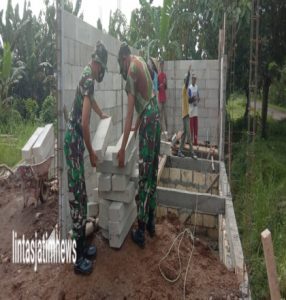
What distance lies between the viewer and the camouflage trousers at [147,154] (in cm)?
381

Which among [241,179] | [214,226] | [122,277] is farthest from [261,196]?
[122,277]

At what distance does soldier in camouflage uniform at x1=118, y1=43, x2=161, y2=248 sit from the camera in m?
3.73

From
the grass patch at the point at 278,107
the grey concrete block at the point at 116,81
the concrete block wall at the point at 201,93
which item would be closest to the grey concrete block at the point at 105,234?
the grey concrete block at the point at 116,81

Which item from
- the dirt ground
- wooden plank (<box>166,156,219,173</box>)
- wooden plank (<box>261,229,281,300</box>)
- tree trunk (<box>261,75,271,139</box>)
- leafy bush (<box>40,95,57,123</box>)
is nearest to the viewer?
wooden plank (<box>261,229,281,300</box>)

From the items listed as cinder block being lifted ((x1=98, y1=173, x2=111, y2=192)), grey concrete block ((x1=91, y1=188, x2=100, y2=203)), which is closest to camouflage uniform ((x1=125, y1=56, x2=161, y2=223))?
cinder block being lifted ((x1=98, y1=173, x2=111, y2=192))

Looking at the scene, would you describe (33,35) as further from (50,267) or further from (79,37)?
(50,267)

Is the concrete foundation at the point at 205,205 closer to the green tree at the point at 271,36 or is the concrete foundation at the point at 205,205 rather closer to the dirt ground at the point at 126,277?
the dirt ground at the point at 126,277

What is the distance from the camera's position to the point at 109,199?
3834 mm

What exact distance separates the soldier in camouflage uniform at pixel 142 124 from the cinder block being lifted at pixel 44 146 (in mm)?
1587

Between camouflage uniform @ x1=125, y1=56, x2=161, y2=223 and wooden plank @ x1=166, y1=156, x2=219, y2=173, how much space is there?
3726 mm

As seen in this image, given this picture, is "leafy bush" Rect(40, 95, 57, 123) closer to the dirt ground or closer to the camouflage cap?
the dirt ground

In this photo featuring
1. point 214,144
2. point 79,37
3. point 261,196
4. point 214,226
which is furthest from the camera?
point 214,144

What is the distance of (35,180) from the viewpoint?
16.2 ft

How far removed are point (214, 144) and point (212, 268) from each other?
6.16 m
